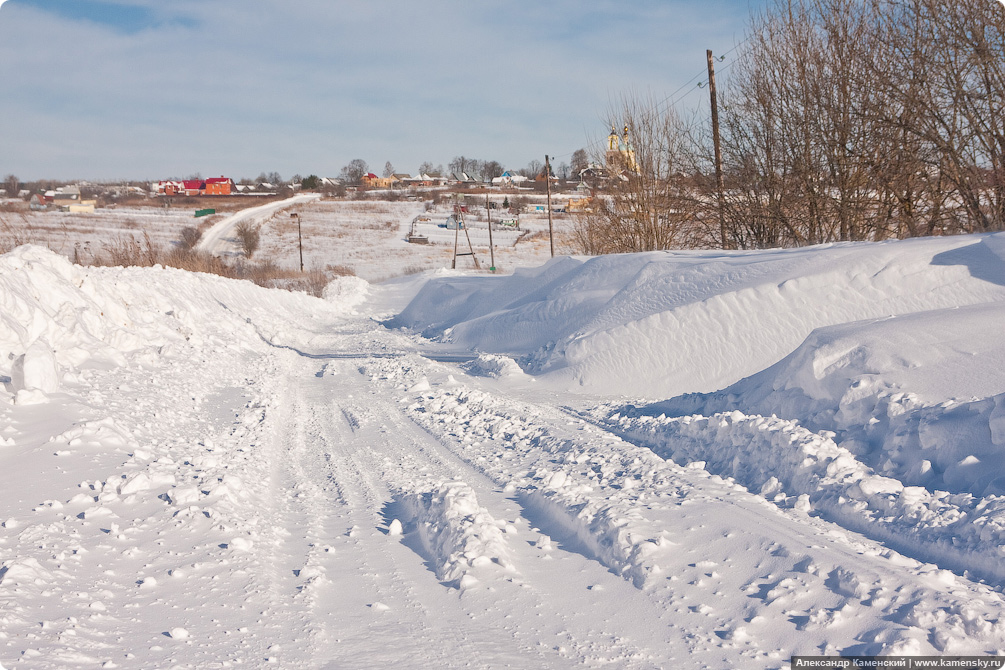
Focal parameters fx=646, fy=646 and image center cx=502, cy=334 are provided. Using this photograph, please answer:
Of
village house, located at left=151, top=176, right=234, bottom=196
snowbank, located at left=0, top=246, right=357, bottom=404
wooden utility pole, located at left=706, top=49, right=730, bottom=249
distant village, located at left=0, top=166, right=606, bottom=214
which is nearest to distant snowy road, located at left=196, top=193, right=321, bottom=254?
distant village, located at left=0, top=166, right=606, bottom=214

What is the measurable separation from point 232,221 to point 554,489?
235ft

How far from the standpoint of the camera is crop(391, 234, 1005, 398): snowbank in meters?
7.87

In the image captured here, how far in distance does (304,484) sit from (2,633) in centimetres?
262

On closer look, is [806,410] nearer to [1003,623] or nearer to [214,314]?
[1003,623]

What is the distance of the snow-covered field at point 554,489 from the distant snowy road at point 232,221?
47911 millimetres

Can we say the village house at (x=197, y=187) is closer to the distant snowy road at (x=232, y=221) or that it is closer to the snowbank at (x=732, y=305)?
the distant snowy road at (x=232, y=221)

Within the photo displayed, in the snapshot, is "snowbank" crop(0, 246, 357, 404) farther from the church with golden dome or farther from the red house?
the red house

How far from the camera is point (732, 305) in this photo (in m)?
8.88

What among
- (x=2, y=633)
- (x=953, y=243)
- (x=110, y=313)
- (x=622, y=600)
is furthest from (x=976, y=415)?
(x=110, y=313)

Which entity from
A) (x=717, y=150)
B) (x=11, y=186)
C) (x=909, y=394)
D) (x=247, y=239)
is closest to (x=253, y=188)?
(x=11, y=186)

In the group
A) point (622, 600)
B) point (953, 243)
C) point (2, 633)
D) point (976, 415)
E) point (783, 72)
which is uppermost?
point (783, 72)

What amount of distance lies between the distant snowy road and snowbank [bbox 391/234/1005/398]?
47.1 metres

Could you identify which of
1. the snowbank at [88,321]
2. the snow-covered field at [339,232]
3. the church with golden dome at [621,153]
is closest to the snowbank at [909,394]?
the snowbank at [88,321]

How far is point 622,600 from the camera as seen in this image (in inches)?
140
